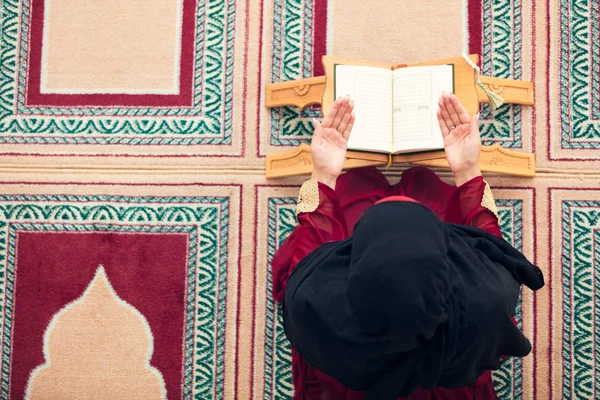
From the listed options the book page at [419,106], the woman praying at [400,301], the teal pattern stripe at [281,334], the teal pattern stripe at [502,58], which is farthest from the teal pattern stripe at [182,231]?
the teal pattern stripe at [502,58]

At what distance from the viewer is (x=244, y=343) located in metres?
1.46

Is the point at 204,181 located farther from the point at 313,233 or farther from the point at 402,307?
the point at 402,307

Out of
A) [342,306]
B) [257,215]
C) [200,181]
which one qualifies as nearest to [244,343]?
[257,215]

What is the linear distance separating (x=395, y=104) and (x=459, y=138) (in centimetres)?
20

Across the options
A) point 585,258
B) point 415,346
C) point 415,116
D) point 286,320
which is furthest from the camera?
point 585,258

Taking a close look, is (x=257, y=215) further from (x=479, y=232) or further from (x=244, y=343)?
(x=479, y=232)

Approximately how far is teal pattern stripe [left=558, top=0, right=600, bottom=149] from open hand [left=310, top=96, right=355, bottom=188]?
0.64m

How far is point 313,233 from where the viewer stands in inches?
44.4

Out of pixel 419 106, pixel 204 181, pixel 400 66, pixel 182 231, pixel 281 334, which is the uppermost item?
pixel 400 66

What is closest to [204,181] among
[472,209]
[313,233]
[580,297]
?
[313,233]

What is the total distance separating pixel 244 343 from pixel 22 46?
1.02m

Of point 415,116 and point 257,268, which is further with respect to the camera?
point 257,268

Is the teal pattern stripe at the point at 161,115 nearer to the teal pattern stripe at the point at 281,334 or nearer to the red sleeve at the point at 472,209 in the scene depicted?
the teal pattern stripe at the point at 281,334

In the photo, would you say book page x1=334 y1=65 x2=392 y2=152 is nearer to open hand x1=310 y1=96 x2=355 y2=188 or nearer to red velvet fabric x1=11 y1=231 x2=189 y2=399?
open hand x1=310 y1=96 x2=355 y2=188
